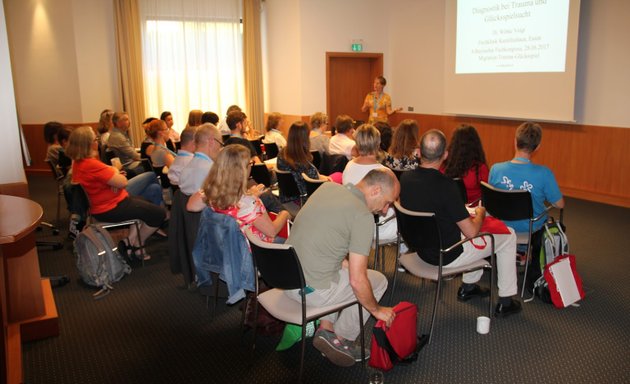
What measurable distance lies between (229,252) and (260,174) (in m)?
2.00

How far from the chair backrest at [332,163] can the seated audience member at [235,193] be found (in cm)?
242

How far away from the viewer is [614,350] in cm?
307

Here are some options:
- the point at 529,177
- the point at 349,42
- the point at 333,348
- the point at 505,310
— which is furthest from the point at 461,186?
the point at 349,42

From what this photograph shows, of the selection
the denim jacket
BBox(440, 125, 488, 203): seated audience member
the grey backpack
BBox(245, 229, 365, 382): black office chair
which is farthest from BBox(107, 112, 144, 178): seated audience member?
BBox(245, 229, 365, 382): black office chair

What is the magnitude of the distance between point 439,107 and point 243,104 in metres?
4.12

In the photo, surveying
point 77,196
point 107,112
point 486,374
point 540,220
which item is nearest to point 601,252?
point 540,220

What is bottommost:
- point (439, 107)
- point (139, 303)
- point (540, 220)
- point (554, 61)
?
point (139, 303)

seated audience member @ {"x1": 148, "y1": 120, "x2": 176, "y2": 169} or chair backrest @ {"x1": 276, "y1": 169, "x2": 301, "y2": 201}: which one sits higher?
seated audience member @ {"x1": 148, "y1": 120, "x2": 176, "y2": 169}

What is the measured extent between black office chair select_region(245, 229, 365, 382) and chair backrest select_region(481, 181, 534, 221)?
1.49m

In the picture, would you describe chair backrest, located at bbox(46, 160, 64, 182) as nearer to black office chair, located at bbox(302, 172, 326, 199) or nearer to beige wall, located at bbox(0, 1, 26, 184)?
beige wall, located at bbox(0, 1, 26, 184)

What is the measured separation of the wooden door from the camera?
1017cm

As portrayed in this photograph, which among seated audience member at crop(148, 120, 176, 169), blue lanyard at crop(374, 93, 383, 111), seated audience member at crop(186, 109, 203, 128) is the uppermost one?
blue lanyard at crop(374, 93, 383, 111)

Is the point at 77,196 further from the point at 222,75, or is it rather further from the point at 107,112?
the point at 222,75

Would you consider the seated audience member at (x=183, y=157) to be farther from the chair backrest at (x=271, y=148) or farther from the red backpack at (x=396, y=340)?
the red backpack at (x=396, y=340)
